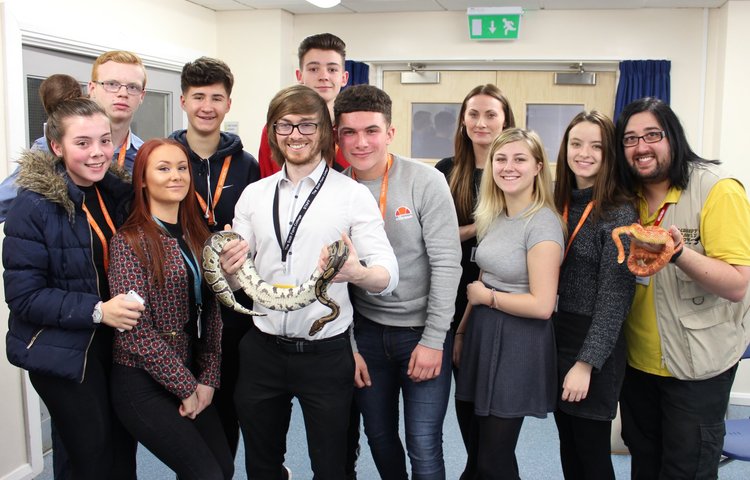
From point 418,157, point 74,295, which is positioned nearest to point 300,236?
point 74,295

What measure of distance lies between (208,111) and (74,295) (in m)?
1.05

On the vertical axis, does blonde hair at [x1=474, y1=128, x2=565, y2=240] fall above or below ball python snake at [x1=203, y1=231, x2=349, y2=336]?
above

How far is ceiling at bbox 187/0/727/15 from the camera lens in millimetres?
5629

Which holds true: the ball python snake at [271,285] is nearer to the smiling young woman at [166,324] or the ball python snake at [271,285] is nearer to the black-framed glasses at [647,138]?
the smiling young woman at [166,324]

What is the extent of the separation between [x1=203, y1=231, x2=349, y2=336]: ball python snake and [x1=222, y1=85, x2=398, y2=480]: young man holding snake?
0.14 feet

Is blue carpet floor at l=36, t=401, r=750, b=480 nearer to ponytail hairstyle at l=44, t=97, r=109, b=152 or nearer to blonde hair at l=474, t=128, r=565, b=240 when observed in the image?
blonde hair at l=474, t=128, r=565, b=240

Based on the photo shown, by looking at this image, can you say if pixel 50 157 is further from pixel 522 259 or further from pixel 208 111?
pixel 522 259

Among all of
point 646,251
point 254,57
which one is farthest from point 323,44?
point 254,57

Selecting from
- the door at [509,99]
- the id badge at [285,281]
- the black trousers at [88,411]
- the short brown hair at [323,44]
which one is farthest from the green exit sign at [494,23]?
the black trousers at [88,411]

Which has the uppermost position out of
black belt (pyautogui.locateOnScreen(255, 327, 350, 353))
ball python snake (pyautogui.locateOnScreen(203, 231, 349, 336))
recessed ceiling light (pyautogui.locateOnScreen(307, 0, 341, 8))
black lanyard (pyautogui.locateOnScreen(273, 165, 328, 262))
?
recessed ceiling light (pyautogui.locateOnScreen(307, 0, 341, 8))

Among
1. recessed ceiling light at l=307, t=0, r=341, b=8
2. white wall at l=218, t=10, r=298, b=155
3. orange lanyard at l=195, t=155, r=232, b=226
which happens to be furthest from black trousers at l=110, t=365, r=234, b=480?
white wall at l=218, t=10, r=298, b=155

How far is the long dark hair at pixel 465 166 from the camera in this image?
3.08m

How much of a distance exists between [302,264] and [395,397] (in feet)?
2.75

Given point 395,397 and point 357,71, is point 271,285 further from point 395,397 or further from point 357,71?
point 357,71
